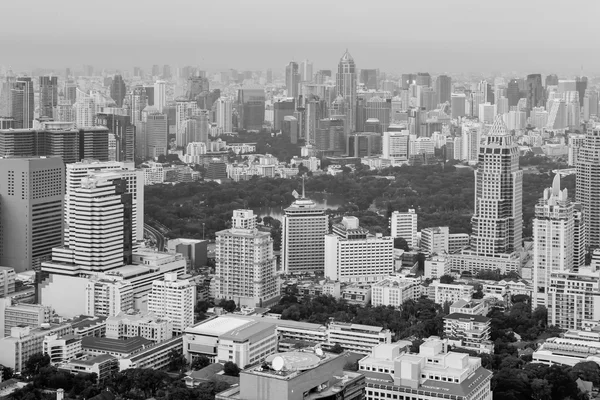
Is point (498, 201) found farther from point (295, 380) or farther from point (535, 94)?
point (535, 94)

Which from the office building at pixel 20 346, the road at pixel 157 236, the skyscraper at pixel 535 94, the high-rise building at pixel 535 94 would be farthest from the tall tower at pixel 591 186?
the skyscraper at pixel 535 94

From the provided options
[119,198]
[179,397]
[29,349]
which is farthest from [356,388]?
[119,198]

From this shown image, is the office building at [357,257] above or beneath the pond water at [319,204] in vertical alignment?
beneath

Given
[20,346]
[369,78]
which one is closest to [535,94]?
[369,78]

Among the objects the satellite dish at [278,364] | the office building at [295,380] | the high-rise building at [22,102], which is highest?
the high-rise building at [22,102]

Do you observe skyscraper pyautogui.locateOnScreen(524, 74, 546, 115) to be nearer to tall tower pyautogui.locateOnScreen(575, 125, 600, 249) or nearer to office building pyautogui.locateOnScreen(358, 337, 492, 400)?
tall tower pyautogui.locateOnScreen(575, 125, 600, 249)

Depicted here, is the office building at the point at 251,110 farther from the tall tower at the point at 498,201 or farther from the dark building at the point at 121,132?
the tall tower at the point at 498,201

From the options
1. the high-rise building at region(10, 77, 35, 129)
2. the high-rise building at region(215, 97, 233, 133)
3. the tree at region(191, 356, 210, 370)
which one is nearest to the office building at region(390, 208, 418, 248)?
the tree at region(191, 356, 210, 370)
